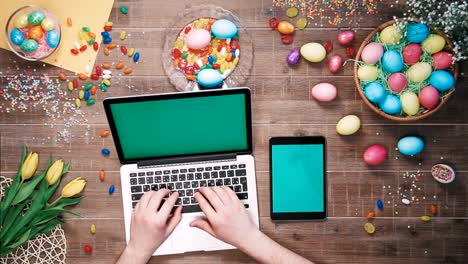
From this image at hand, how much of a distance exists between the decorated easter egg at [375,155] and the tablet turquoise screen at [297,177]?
0.11 m

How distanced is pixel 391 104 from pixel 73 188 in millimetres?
770

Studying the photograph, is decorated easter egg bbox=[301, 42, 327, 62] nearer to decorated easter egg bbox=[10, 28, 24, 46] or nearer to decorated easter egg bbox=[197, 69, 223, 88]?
decorated easter egg bbox=[197, 69, 223, 88]

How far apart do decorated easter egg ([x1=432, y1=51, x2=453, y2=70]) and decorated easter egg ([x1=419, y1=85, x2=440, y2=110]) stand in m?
0.05

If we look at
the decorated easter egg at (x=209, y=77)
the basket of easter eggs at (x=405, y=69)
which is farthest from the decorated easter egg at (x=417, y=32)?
the decorated easter egg at (x=209, y=77)

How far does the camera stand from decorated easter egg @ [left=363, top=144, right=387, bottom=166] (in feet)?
4.26

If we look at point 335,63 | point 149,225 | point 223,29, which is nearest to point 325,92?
point 335,63

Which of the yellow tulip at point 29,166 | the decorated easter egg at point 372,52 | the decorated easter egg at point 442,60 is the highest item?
the decorated easter egg at point 372,52

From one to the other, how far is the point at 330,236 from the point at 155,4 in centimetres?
70

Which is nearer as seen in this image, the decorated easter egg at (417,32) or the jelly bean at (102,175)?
the decorated easter egg at (417,32)

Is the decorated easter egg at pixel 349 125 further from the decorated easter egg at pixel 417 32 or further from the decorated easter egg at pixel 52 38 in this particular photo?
the decorated easter egg at pixel 52 38

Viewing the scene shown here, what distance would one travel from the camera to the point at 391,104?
123 centimetres

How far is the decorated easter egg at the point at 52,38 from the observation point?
129cm

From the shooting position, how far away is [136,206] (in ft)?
4.17

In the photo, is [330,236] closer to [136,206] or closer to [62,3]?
[136,206]
